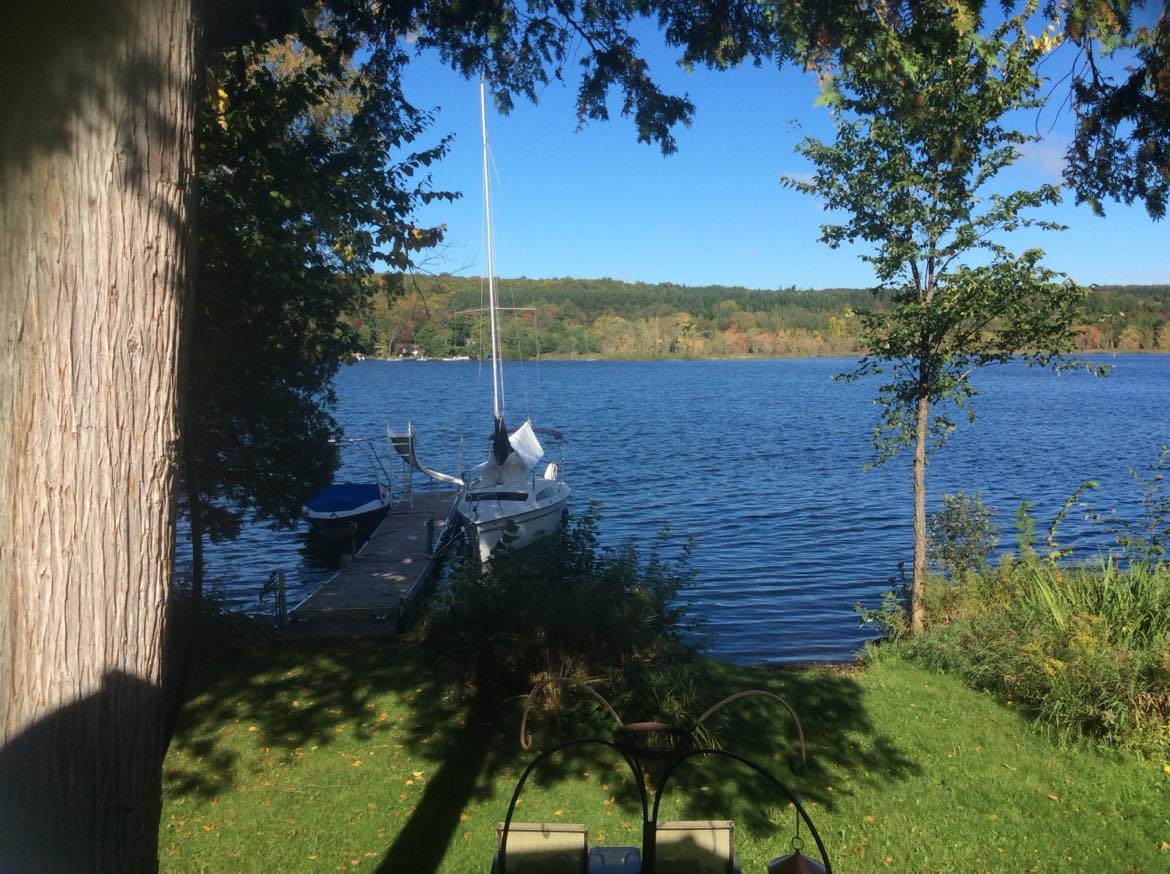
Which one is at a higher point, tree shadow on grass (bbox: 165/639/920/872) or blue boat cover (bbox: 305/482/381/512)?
tree shadow on grass (bbox: 165/639/920/872)

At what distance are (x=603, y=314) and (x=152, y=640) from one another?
143763mm

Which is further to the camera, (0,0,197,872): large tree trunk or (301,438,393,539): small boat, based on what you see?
(301,438,393,539): small boat

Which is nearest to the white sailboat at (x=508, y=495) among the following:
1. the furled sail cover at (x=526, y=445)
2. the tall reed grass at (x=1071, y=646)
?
the furled sail cover at (x=526, y=445)

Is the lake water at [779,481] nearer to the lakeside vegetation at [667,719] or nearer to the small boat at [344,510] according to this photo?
the small boat at [344,510]

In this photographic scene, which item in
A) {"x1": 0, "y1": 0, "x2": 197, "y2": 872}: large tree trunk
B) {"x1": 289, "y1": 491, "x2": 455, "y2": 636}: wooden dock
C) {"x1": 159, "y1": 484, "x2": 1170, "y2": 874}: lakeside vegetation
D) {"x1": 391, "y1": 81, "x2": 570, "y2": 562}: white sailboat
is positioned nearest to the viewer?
{"x1": 0, "y1": 0, "x2": 197, "y2": 872}: large tree trunk

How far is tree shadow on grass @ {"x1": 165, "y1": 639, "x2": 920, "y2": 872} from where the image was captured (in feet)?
19.6

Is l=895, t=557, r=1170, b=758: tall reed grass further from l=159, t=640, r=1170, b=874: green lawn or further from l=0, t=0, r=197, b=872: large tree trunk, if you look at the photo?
l=0, t=0, r=197, b=872: large tree trunk

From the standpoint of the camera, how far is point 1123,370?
377 ft

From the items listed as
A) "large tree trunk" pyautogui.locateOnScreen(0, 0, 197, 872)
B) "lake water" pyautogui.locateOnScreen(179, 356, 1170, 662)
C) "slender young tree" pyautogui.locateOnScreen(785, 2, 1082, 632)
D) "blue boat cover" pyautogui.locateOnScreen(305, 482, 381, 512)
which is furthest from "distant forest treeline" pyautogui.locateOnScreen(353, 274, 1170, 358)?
"large tree trunk" pyautogui.locateOnScreen(0, 0, 197, 872)

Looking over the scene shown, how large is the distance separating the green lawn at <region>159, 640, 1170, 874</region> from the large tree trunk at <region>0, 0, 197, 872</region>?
329 cm

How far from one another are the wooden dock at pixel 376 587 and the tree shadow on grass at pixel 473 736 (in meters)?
2.69

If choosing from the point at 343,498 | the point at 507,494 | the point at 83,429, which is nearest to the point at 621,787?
the point at 83,429

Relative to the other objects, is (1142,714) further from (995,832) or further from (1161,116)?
(1161,116)

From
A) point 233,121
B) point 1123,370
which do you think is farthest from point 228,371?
point 1123,370
